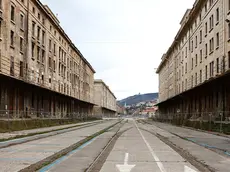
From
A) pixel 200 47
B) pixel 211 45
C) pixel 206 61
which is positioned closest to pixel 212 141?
pixel 211 45

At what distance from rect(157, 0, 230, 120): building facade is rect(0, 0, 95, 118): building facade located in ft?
59.4

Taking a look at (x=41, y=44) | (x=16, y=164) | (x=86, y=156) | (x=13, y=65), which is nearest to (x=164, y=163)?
(x=86, y=156)

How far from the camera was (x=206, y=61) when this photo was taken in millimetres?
44250

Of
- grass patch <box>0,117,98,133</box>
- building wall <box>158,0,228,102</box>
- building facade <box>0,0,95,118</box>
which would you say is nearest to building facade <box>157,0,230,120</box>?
building wall <box>158,0,228,102</box>

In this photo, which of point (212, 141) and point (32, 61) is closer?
point (212, 141)

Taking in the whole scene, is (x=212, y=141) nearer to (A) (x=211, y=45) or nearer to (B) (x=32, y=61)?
(A) (x=211, y=45)

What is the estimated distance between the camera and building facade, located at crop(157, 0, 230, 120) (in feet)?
111

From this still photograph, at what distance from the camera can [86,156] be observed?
12984 millimetres

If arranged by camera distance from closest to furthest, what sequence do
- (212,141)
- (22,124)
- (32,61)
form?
(212,141) < (22,124) < (32,61)

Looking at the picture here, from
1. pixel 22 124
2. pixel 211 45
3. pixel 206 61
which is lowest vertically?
pixel 22 124

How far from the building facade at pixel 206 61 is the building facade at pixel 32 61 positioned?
1811cm

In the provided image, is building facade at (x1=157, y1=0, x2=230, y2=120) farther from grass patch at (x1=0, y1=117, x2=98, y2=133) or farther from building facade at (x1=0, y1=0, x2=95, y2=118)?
building facade at (x1=0, y1=0, x2=95, y2=118)

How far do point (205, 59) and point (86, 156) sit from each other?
34.7 metres

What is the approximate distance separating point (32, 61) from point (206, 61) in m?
22.0
